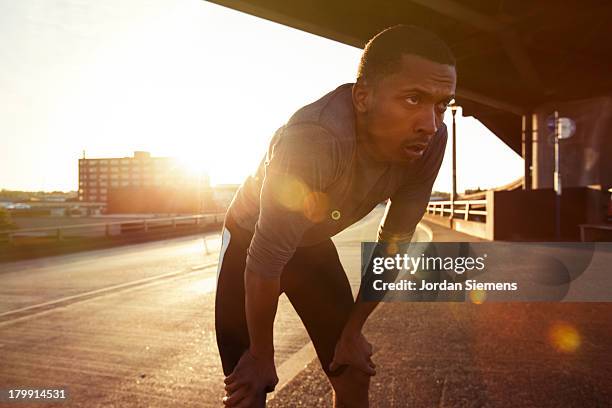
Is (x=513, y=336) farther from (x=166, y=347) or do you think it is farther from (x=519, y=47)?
(x=519, y=47)

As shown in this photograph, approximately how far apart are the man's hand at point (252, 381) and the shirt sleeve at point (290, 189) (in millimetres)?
414

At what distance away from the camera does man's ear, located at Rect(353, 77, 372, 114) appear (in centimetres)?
158

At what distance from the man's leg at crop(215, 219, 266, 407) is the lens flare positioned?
404 centimetres

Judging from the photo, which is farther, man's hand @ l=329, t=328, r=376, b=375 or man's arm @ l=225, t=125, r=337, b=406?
man's hand @ l=329, t=328, r=376, b=375

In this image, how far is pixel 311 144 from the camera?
4.79 feet

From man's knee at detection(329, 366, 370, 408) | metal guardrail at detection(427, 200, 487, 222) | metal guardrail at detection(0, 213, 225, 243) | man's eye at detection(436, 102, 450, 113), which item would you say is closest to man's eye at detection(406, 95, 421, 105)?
man's eye at detection(436, 102, 450, 113)

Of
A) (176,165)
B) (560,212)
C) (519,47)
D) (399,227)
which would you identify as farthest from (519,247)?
(176,165)

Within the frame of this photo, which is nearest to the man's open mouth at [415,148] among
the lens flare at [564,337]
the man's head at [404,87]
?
the man's head at [404,87]

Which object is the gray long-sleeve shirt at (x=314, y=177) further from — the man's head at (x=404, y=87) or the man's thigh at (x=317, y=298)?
the man's thigh at (x=317, y=298)

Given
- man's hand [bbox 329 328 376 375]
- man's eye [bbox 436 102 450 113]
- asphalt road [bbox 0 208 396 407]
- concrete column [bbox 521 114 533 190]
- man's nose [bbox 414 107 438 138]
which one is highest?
concrete column [bbox 521 114 533 190]

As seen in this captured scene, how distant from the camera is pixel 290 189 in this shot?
1.47 m

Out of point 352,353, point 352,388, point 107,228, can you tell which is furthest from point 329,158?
point 107,228

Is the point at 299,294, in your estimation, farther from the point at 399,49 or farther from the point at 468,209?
the point at 468,209

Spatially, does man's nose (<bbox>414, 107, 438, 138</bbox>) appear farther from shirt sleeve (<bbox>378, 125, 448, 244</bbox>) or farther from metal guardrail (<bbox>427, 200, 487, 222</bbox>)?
metal guardrail (<bbox>427, 200, 487, 222</bbox>)
